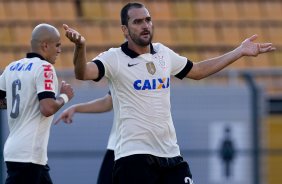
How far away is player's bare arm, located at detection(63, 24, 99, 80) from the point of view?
688cm

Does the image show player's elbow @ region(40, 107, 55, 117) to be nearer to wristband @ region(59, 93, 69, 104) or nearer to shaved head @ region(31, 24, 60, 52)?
wristband @ region(59, 93, 69, 104)

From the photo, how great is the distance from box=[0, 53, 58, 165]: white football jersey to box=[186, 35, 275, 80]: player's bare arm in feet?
3.67

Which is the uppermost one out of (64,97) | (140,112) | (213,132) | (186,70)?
(186,70)

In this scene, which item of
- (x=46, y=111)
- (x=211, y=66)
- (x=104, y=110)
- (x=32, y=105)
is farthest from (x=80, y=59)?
(x=104, y=110)

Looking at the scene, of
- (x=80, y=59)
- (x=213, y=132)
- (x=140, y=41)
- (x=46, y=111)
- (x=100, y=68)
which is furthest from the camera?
(x=213, y=132)

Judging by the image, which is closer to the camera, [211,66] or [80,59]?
[80,59]

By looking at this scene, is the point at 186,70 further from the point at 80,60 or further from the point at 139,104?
the point at 80,60

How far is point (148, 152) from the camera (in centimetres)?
745

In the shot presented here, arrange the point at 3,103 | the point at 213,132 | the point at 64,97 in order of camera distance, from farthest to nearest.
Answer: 1. the point at 213,132
2. the point at 3,103
3. the point at 64,97

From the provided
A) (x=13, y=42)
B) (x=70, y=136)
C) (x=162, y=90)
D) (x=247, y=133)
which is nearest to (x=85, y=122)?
(x=70, y=136)

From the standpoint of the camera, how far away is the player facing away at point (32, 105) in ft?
25.5

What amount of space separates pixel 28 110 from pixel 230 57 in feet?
5.33

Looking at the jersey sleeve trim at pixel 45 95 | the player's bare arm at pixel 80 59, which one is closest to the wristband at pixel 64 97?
the jersey sleeve trim at pixel 45 95

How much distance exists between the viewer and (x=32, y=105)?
25.6 ft
